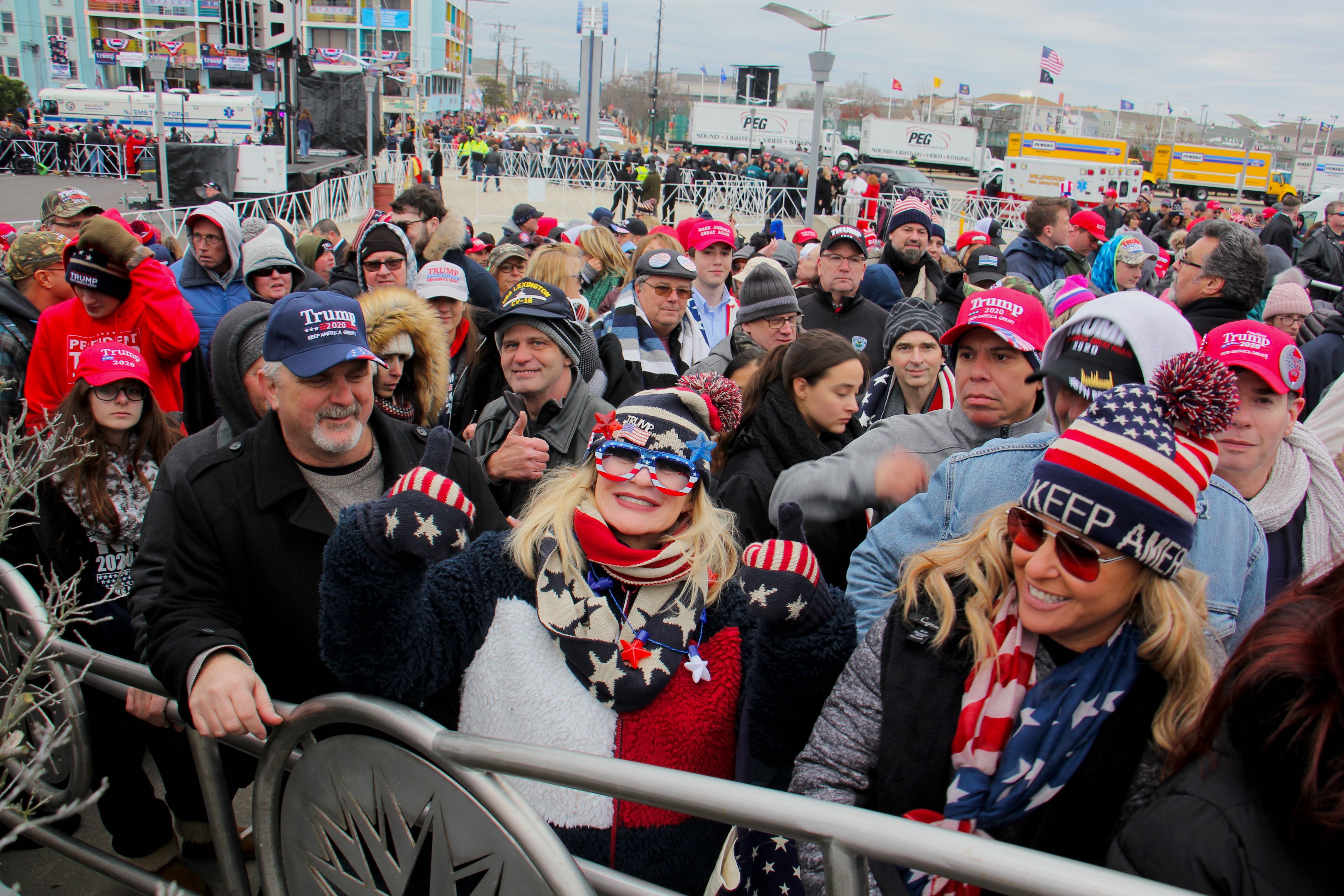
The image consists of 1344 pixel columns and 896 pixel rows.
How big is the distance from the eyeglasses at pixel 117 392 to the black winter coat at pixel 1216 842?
3.41m

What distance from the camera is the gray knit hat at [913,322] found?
12.6ft

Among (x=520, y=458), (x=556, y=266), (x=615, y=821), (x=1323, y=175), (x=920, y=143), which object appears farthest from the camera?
(x=920, y=143)

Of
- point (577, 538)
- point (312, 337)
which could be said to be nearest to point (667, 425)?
point (577, 538)

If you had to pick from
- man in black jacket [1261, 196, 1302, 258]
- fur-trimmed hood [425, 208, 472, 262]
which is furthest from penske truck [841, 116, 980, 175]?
fur-trimmed hood [425, 208, 472, 262]

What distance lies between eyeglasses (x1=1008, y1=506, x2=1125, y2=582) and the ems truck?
29.7 meters

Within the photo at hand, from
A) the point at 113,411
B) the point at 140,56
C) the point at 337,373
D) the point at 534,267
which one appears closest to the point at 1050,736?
the point at 337,373

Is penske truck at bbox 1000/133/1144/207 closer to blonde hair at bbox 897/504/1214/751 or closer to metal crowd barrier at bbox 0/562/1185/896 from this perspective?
blonde hair at bbox 897/504/1214/751

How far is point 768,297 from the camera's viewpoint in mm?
4945

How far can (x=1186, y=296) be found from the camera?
4859mm

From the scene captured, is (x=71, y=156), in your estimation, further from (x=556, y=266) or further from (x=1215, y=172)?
(x=1215, y=172)

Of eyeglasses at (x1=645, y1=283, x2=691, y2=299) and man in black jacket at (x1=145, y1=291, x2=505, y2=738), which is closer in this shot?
man in black jacket at (x1=145, y1=291, x2=505, y2=738)

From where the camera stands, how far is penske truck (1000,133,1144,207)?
96.9 feet

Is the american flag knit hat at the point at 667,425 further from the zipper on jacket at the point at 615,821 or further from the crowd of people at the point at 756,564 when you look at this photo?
the zipper on jacket at the point at 615,821

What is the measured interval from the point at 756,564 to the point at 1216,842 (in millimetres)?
838
